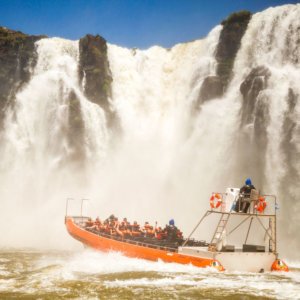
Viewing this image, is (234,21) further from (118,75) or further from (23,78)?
(23,78)

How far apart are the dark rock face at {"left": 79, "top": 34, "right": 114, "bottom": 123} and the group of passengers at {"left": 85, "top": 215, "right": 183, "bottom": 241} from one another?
68.7 ft

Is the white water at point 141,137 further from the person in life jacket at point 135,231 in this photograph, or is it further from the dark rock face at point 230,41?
the person in life jacket at point 135,231

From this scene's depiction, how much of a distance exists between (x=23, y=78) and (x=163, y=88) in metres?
14.5

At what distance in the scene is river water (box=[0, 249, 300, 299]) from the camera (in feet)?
42.2

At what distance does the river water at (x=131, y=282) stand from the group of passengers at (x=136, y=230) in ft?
5.58

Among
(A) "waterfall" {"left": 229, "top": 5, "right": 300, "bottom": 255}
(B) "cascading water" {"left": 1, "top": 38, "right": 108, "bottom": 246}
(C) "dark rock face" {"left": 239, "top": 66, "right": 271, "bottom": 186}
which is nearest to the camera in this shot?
(A) "waterfall" {"left": 229, "top": 5, "right": 300, "bottom": 255}

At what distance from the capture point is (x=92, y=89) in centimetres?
4384

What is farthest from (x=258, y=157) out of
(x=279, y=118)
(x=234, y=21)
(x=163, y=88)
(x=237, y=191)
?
(x=163, y=88)

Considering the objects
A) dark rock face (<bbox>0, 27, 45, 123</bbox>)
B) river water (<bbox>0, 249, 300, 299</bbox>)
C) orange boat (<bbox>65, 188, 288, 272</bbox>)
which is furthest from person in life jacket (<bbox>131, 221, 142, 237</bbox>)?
dark rock face (<bbox>0, 27, 45, 123</bbox>)

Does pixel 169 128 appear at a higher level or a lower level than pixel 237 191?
higher

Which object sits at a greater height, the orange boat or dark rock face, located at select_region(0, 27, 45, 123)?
dark rock face, located at select_region(0, 27, 45, 123)

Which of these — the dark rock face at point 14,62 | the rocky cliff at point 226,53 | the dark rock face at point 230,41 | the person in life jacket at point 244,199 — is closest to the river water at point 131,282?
the person in life jacket at point 244,199

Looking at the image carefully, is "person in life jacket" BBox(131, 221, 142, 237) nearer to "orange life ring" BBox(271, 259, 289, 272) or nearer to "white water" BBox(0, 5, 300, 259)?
"orange life ring" BBox(271, 259, 289, 272)

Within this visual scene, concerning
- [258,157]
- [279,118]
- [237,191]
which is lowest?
[237,191]
